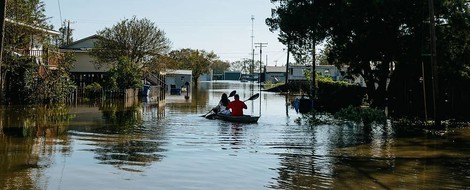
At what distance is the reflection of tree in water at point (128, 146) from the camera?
13.4 m

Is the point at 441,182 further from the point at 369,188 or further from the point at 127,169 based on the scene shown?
the point at 127,169

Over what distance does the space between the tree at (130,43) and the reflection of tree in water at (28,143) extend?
94.6ft

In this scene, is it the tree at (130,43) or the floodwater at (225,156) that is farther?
the tree at (130,43)

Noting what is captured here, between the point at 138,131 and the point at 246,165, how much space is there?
847 centimetres

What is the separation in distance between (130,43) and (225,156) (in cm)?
4566

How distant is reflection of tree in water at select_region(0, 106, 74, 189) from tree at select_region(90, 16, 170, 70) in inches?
1135

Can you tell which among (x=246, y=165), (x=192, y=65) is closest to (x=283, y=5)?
(x=246, y=165)

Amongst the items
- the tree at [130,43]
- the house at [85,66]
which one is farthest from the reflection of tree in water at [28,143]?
the tree at [130,43]

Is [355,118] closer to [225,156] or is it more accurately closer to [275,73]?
[225,156]

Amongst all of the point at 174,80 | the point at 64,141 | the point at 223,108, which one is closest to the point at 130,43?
the point at 174,80

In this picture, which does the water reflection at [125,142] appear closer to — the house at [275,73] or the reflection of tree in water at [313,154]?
the reflection of tree in water at [313,154]

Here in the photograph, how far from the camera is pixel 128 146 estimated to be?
1634 cm

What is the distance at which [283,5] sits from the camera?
31469mm

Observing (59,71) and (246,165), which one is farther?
(59,71)
